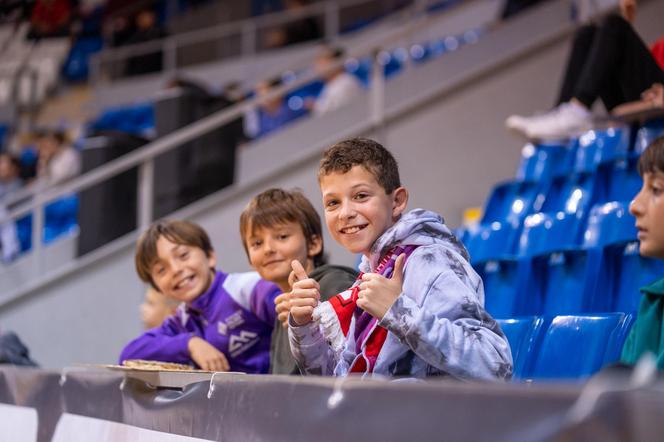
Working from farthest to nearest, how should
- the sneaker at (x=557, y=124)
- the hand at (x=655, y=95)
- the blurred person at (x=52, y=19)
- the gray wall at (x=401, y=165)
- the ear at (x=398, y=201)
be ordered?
the blurred person at (x=52, y=19) → the gray wall at (x=401, y=165) → the sneaker at (x=557, y=124) → the hand at (x=655, y=95) → the ear at (x=398, y=201)

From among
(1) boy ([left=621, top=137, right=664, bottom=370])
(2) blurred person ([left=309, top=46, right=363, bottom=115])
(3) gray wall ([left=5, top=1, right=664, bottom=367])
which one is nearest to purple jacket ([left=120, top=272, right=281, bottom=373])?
(1) boy ([left=621, top=137, right=664, bottom=370])

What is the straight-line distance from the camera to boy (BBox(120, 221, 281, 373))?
2818mm

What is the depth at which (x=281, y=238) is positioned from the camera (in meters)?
2.49

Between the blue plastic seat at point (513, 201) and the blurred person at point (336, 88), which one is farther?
the blurred person at point (336, 88)

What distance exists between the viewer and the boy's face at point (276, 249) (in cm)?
246

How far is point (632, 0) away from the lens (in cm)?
377

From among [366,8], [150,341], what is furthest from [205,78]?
[150,341]

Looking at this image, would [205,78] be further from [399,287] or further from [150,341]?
[399,287]

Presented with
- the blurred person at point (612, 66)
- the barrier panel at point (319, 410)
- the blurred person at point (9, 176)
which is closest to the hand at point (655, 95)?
the blurred person at point (612, 66)

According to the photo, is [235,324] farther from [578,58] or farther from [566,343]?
[578,58]

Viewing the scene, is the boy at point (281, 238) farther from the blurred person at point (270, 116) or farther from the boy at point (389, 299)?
the blurred person at point (270, 116)

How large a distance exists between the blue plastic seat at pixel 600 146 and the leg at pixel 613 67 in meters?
0.21

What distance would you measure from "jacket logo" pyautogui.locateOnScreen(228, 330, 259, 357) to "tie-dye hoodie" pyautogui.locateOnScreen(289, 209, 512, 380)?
2.66 ft

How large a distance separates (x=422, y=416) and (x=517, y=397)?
6.5 inches
